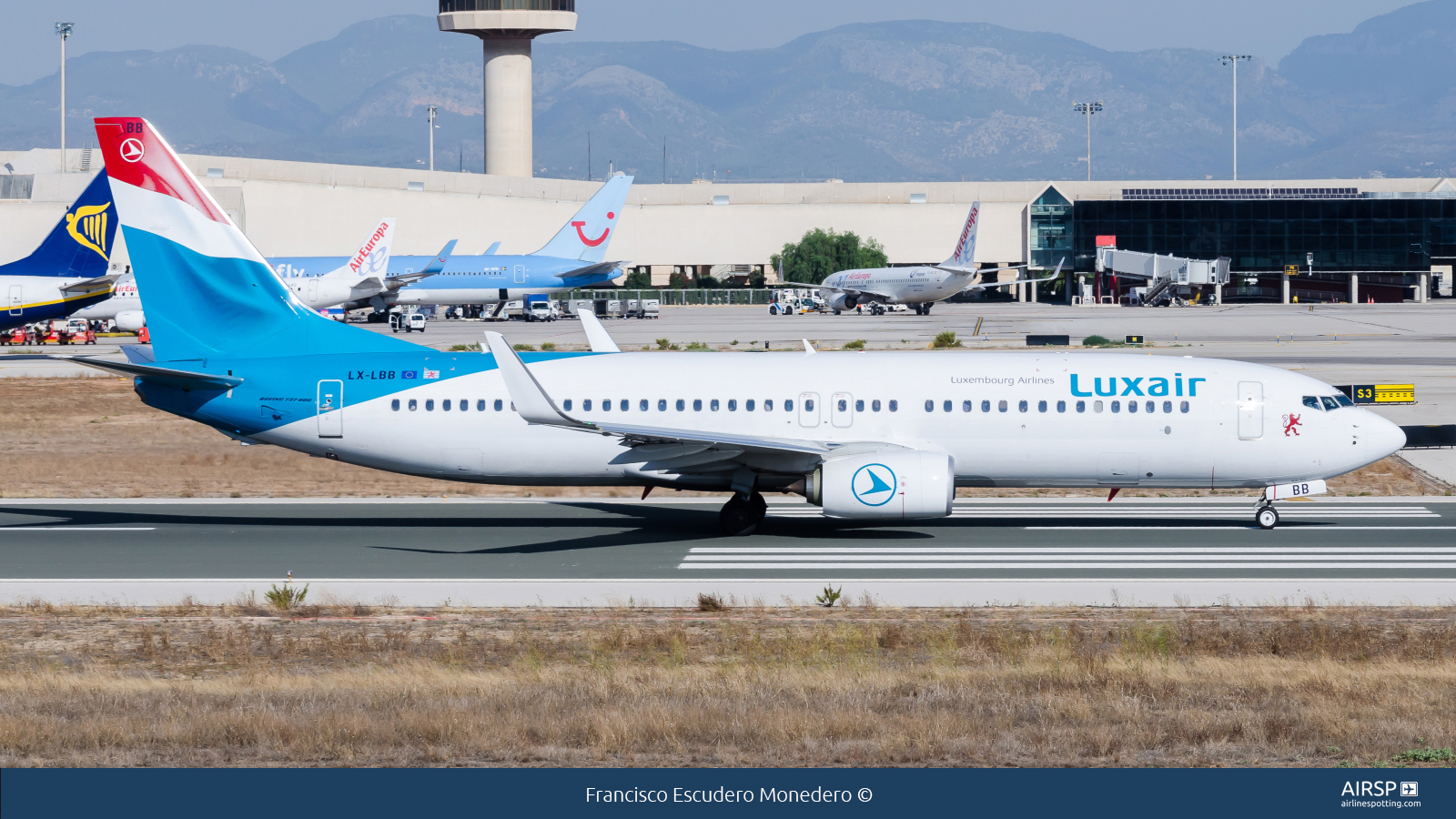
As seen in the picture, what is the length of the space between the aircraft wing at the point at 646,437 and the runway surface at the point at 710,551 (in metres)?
1.81

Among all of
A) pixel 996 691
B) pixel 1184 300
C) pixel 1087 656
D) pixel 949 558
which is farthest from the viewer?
pixel 1184 300

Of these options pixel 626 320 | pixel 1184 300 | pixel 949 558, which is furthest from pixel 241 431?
pixel 1184 300

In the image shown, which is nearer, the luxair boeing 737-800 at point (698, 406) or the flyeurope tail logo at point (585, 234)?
the luxair boeing 737-800 at point (698, 406)

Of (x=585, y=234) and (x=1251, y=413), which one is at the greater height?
(x=585, y=234)

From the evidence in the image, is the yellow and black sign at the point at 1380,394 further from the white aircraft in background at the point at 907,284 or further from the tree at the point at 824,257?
the tree at the point at 824,257

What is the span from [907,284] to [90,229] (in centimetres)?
8526

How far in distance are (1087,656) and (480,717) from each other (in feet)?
26.3

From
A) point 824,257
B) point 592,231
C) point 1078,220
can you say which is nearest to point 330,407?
point 592,231

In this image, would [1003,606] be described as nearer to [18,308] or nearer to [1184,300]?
[18,308]

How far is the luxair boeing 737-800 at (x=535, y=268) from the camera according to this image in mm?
113938

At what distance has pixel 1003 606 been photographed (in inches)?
888

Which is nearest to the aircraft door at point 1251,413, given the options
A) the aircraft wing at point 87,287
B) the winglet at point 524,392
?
the winglet at point 524,392

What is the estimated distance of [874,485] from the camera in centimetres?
2731

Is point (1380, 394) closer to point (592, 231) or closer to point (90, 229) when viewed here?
point (90, 229)
